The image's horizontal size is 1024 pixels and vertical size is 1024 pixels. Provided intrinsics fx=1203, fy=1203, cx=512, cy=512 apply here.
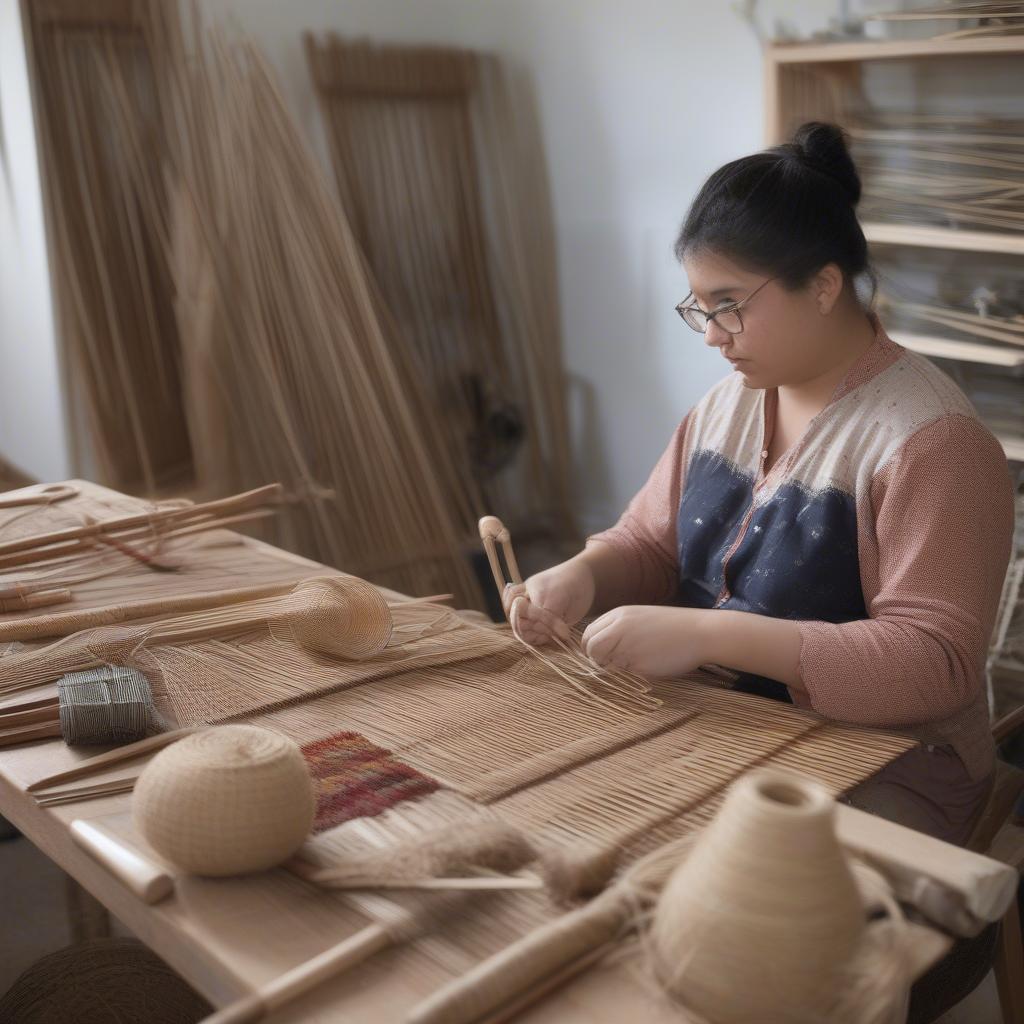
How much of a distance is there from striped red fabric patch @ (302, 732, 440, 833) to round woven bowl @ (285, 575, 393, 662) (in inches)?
10.0

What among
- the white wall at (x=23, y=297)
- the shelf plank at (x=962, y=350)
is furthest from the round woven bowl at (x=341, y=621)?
the white wall at (x=23, y=297)

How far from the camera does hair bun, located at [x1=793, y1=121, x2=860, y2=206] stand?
5.33 feet

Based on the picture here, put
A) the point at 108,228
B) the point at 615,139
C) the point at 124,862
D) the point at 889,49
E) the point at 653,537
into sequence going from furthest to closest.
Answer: the point at 615,139 < the point at 108,228 < the point at 889,49 < the point at 653,537 < the point at 124,862

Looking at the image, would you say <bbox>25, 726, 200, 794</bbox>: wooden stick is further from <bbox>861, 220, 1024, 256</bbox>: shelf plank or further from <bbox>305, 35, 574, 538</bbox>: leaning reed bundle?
<bbox>305, 35, 574, 538</bbox>: leaning reed bundle

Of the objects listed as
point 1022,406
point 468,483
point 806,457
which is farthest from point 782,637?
point 468,483

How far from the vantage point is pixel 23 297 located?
3.38 m

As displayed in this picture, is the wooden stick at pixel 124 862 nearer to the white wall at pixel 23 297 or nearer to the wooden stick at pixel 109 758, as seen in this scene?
the wooden stick at pixel 109 758

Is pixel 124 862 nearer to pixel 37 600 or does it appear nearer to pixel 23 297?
pixel 37 600

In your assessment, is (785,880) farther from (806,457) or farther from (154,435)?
(154,435)

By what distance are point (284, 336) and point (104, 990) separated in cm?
194

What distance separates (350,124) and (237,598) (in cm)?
246

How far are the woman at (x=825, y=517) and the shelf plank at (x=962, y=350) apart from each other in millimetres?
1039

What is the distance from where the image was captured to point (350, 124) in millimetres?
3785

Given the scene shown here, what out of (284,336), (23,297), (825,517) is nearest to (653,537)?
(825,517)
